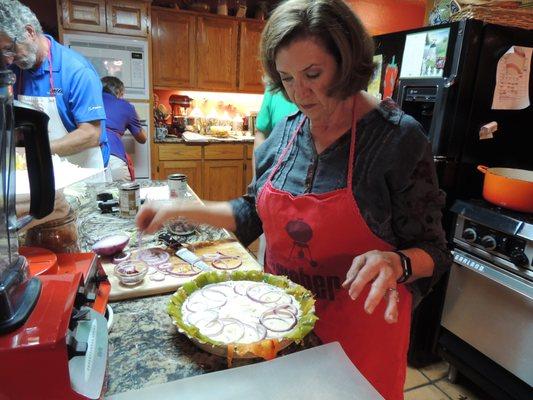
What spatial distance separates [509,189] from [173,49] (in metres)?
3.39

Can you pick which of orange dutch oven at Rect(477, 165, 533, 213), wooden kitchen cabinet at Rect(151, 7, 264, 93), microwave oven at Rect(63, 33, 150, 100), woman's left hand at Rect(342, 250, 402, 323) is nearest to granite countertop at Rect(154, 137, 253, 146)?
microwave oven at Rect(63, 33, 150, 100)

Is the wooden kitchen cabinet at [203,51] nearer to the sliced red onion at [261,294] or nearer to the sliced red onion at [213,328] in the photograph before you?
the sliced red onion at [261,294]

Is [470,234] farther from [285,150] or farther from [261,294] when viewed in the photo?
[261,294]

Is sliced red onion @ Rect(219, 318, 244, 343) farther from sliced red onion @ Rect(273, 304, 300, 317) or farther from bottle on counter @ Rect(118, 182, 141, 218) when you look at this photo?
bottle on counter @ Rect(118, 182, 141, 218)

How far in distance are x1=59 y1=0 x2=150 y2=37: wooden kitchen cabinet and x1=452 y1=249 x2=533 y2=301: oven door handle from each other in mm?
3354

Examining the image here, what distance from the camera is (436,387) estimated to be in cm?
191

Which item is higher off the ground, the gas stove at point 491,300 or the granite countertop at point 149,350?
the granite countertop at point 149,350

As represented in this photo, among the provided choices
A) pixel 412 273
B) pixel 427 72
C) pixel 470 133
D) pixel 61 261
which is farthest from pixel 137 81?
pixel 412 273

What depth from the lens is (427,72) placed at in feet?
6.01

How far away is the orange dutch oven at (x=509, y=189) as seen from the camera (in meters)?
1.53

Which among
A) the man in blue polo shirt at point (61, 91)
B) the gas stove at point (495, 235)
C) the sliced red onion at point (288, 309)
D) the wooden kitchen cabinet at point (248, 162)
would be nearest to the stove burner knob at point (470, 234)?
the gas stove at point (495, 235)

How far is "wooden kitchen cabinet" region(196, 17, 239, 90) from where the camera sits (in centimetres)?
397

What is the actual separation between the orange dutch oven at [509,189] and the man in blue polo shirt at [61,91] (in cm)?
193

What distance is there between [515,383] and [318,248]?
1310 millimetres
